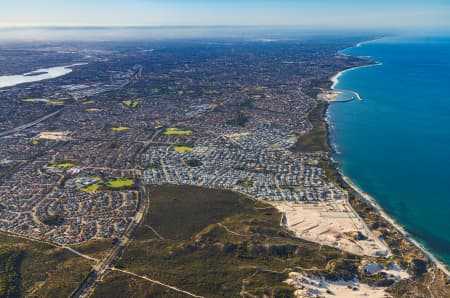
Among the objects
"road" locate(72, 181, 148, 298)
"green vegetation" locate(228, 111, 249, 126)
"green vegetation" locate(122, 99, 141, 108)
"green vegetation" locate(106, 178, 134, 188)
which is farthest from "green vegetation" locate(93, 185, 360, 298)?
"green vegetation" locate(122, 99, 141, 108)

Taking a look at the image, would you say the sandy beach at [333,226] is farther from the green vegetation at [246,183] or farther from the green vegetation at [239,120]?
the green vegetation at [239,120]

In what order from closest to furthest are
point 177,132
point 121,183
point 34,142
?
point 121,183 < point 34,142 < point 177,132

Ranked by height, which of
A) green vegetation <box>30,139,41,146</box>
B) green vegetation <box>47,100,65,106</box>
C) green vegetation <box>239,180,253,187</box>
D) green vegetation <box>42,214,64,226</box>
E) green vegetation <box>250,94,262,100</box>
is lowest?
green vegetation <box>42,214,64,226</box>

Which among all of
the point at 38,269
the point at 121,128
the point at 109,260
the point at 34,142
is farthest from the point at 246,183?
the point at 34,142

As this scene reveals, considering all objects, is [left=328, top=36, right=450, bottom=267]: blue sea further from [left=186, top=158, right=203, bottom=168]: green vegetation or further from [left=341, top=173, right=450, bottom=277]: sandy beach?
[left=186, top=158, right=203, bottom=168]: green vegetation

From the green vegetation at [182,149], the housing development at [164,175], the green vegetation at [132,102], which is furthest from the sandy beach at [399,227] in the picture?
the green vegetation at [132,102]

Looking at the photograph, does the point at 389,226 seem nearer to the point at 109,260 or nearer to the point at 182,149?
the point at 109,260
